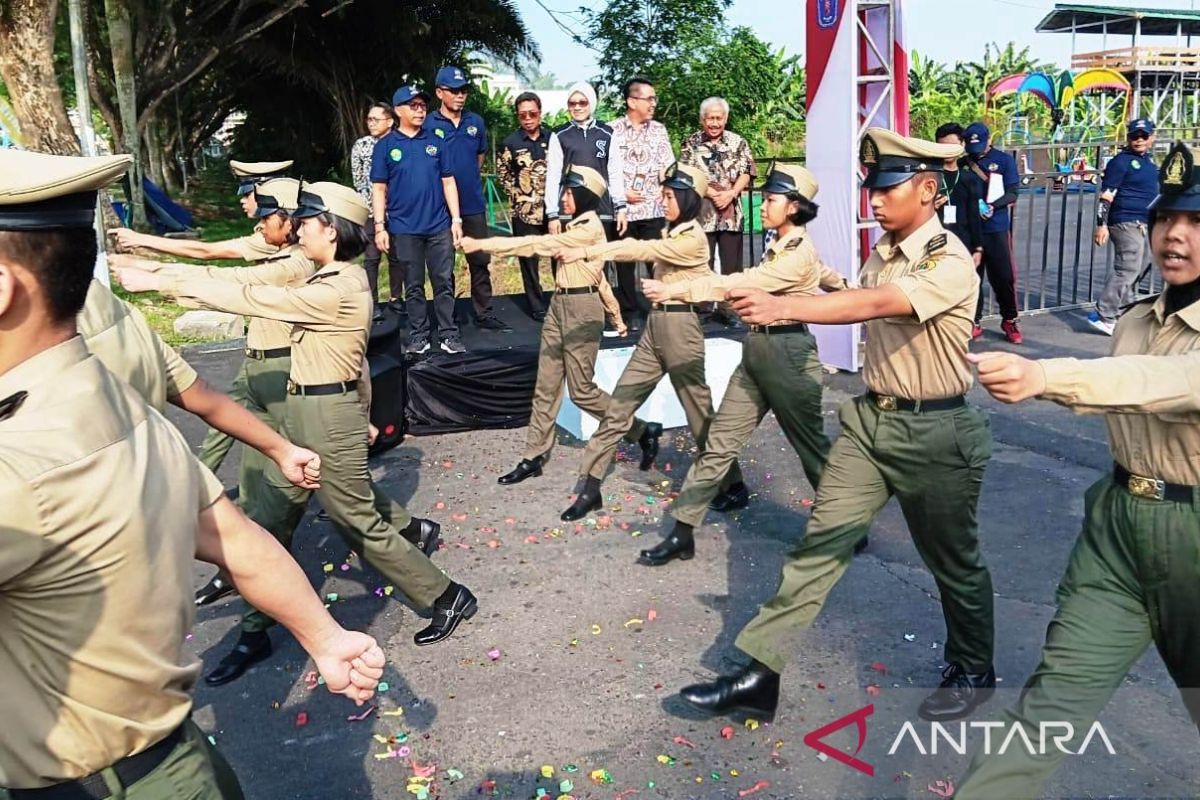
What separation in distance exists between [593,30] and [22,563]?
56.0 feet

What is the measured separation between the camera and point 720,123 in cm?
952

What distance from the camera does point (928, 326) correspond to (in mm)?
3697

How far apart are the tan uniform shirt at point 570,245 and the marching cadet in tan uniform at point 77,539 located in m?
4.63

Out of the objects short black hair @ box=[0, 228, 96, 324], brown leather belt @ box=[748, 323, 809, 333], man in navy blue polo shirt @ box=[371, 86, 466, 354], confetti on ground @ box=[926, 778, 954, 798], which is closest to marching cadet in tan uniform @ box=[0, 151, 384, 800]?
short black hair @ box=[0, 228, 96, 324]

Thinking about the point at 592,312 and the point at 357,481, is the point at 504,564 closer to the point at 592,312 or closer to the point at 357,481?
the point at 357,481

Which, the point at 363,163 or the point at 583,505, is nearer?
the point at 583,505

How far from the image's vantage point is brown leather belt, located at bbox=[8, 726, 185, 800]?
66.4 inches

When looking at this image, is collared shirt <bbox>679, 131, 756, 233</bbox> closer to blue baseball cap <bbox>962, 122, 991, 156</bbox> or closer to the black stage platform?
blue baseball cap <bbox>962, 122, 991, 156</bbox>

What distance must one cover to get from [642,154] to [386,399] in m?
3.52

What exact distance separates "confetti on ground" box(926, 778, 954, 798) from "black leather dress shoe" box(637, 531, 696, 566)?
205 centimetres

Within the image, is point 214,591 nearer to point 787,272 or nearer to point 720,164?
point 787,272

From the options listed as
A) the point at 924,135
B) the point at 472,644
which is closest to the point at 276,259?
the point at 472,644

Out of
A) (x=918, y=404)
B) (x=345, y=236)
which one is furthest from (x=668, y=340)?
(x=918, y=404)

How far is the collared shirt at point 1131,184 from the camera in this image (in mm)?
9305
